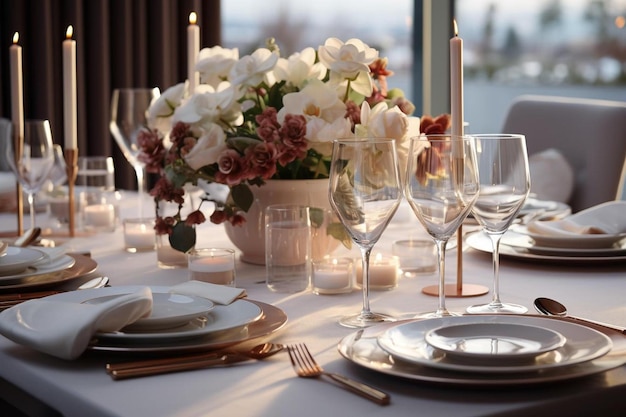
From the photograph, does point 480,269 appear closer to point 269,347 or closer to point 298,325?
point 298,325

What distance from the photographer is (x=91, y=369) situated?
96 cm

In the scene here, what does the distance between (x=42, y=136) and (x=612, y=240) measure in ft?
3.53

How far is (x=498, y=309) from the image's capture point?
1.20 meters

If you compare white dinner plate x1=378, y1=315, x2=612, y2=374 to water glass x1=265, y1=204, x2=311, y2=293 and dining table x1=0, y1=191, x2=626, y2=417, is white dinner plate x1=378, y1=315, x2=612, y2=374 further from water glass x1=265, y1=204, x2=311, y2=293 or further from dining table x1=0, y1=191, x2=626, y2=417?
water glass x1=265, y1=204, x2=311, y2=293

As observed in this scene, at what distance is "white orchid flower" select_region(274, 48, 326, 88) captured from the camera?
1.56 meters

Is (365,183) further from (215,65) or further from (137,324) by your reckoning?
(215,65)

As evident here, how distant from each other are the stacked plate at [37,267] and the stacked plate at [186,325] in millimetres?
205

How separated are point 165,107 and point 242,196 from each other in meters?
0.31

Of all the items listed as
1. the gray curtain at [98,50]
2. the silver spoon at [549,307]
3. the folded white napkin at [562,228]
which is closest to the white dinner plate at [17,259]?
the silver spoon at [549,307]

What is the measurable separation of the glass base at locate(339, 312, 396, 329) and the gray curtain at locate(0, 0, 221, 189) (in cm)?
289

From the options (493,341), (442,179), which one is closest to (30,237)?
(442,179)

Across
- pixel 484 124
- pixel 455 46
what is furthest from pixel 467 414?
pixel 484 124

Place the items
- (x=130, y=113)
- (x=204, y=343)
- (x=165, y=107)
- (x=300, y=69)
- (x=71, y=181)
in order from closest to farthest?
1. (x=204, y=343)
2. (x=300, y=69)
3. (x=165, y=107)
4. (x=71, y=181)
5. (x=130, y=113)

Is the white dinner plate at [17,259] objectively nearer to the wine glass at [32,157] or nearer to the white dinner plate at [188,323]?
the white dinner plate at [188,323]
